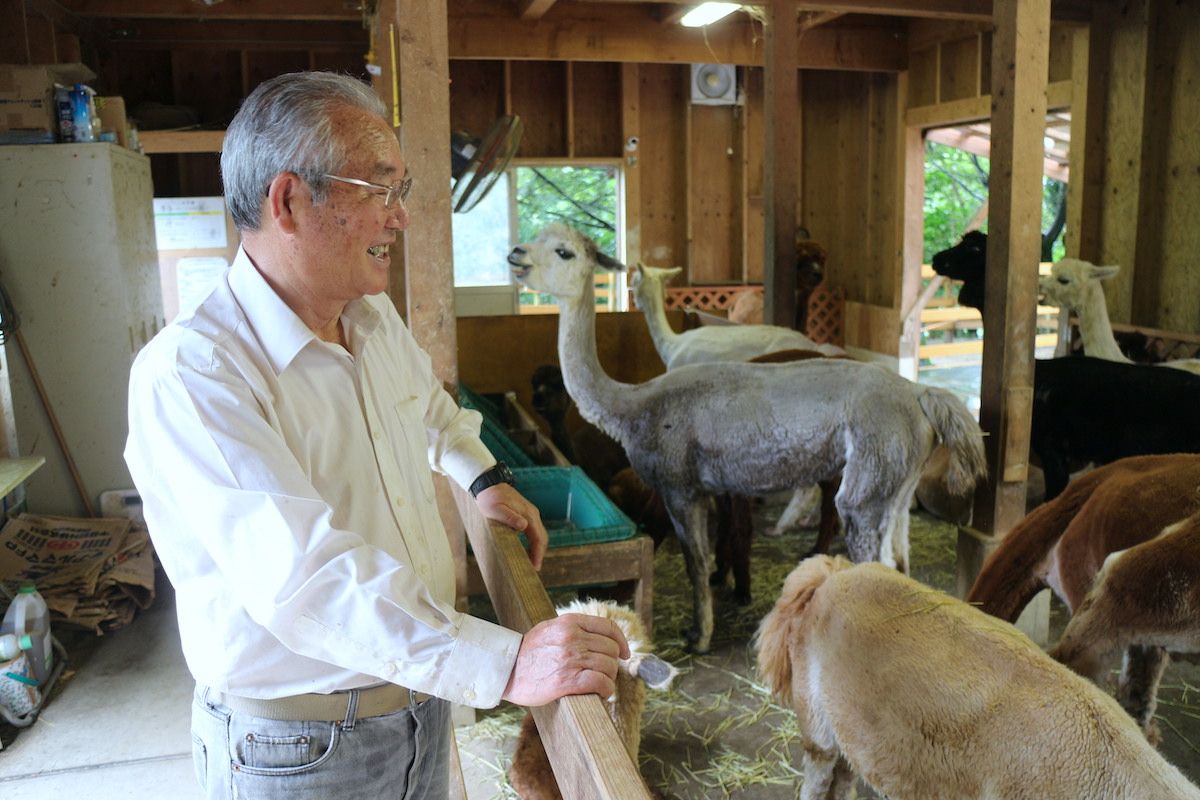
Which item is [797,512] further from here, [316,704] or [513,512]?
[316,704]

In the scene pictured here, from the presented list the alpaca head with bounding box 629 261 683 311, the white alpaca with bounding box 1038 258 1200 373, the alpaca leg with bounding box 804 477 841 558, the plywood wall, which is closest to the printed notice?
the alpaca head with bounding box 629 261 683 311

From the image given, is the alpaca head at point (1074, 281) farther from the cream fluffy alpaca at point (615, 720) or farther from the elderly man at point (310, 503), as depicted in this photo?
the elderly man at point (310, 503)

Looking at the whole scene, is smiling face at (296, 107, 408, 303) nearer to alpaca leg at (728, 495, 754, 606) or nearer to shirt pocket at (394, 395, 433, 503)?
shirt pocket at (394, 395, 433, 503)

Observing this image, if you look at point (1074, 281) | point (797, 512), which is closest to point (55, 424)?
point (797, 512)

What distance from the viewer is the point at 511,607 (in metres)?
1.86

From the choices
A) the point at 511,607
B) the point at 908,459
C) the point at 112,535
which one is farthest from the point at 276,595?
the point at 112,535

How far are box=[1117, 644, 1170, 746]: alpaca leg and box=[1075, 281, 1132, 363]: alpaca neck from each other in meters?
3.25

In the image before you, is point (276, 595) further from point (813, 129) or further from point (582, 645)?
point (813, 129)

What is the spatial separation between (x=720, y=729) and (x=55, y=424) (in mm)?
4174

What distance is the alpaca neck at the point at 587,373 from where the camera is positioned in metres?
4.75

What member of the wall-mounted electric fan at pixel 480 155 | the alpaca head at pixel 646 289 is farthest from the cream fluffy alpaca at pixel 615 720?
the alpaca head at pixel 646 289

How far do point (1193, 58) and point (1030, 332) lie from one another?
519cm

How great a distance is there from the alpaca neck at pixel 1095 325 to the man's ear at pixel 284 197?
6.15 m

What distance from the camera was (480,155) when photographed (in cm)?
582
